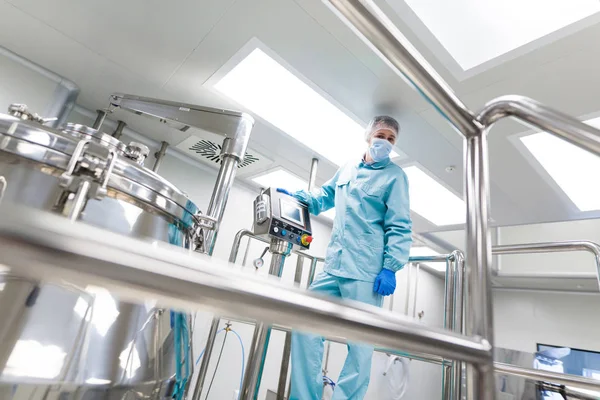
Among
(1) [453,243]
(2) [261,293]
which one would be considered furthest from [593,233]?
(2) [261,293]

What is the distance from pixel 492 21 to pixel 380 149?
0.67 metres

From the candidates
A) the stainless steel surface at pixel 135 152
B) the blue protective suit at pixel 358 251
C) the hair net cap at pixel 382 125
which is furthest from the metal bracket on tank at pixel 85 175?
the hair net cap at pixel 382 125

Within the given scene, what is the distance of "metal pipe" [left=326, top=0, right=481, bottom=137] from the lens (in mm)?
448

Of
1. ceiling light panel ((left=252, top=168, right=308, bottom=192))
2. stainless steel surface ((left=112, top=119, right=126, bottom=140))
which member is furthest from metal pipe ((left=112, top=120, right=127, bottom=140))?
ceiling light panel ((left=252, top=168, right=308, bottom=192))

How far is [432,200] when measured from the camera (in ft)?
9.13

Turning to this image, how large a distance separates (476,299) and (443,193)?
2376 millimetres

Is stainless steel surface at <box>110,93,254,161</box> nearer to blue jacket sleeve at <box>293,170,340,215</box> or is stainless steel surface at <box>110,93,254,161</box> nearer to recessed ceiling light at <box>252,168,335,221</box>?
blue jacket sleeve at <box>293,170,340,215</box>

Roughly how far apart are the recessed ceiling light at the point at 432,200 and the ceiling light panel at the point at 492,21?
1015 mm

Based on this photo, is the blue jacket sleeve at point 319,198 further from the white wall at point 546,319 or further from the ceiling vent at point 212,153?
the white wall at point 546,319

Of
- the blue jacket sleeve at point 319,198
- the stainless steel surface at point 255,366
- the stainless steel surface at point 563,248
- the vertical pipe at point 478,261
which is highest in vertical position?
the blue jacket sleeve at point 319,198

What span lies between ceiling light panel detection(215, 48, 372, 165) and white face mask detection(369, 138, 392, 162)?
412 millimetres

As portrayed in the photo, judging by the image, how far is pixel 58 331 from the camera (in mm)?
562

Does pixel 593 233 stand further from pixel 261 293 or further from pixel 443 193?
pixel 261 293

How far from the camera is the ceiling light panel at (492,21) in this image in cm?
119
